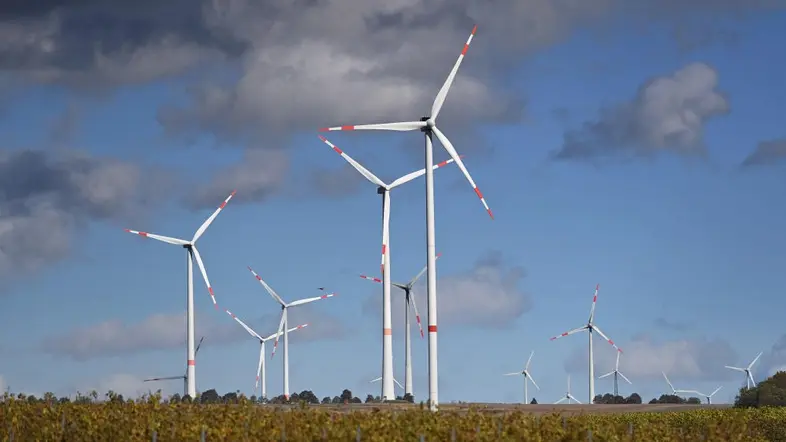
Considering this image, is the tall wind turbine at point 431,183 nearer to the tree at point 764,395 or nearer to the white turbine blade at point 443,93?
the white turbine blade at point 443,93

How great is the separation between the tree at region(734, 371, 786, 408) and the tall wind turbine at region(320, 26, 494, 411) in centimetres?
4532

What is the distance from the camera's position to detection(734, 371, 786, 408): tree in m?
116

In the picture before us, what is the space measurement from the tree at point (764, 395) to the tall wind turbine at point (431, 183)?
45318 mm

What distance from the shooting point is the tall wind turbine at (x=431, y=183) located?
269 feet

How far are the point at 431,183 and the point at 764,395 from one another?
50338mm

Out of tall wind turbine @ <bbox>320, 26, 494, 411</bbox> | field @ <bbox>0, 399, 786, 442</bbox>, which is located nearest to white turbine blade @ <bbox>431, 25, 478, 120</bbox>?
tall wind turbine @ <bbox>320, 26, 494, 411</bbox>

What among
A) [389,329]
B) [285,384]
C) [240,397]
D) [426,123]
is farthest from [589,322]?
[240,397]

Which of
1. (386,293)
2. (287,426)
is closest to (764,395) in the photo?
(386,293)

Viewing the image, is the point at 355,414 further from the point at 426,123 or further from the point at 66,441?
the point at 426,123

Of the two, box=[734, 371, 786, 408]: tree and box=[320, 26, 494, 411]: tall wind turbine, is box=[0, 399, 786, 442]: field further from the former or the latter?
box=[734, 371, 786, 408]: tree

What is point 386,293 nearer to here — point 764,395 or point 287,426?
point 764,395

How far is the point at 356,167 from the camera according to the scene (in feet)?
386

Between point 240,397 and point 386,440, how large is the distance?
545 inches

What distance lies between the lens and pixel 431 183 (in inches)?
3383
